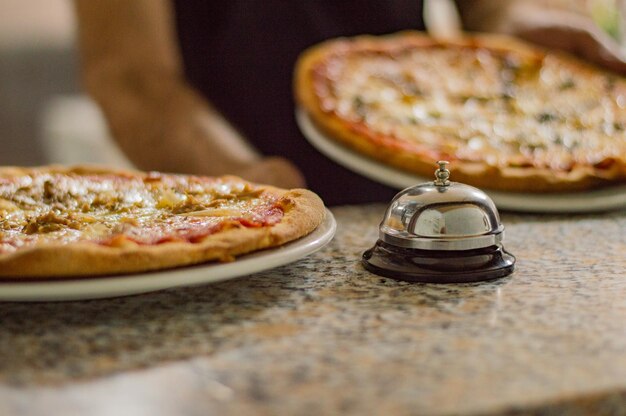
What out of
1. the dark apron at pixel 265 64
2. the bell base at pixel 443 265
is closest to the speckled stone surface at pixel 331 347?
the bell base at pixel 443 265

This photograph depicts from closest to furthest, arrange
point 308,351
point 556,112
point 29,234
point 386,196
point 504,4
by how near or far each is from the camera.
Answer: point 308,351 → point 29,234 → point 556,112 → point 386,196 → point 504,4

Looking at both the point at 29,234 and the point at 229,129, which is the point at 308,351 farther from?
the point at 229,129

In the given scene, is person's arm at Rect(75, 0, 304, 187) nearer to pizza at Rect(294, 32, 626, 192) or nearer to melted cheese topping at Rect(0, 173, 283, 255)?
pizza at Rect(294, 32, 626, 192)

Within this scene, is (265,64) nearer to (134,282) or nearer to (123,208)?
(123,208)

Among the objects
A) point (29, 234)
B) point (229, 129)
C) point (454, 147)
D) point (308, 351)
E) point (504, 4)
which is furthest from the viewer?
point (504, 4)

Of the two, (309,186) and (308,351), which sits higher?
(308,351)

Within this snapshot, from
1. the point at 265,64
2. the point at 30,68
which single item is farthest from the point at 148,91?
the point at 30,68

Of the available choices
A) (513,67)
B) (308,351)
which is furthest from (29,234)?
(513,67)

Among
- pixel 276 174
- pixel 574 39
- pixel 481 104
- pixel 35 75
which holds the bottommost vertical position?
pixel 35 75
